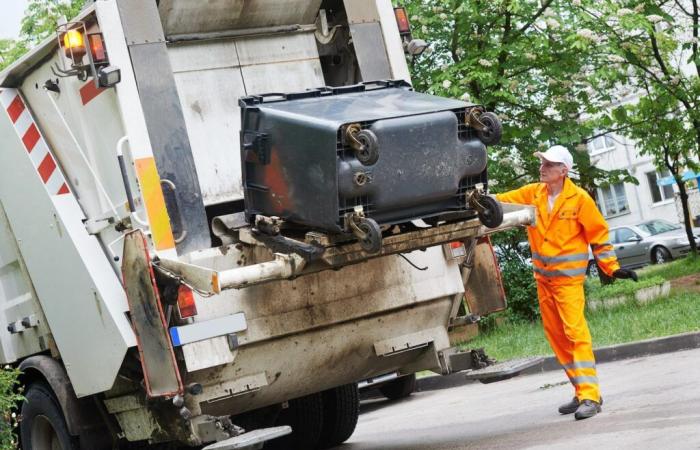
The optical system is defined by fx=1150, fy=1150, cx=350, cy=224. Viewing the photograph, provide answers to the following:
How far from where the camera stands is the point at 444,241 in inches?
220

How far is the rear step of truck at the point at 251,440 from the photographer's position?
5.12 metres

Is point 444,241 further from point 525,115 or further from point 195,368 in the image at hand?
point 525,115

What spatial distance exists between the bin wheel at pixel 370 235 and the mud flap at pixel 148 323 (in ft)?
3.31

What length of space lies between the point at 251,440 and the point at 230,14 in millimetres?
2348

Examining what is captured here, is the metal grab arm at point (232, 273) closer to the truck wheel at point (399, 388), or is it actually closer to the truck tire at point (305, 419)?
the truck tire at point (305, 419)

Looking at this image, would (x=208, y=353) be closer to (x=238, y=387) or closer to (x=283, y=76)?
(x=238, y=387)

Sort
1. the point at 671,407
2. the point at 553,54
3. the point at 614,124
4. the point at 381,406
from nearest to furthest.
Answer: the point at 671,407, the point at 381,406, the point at 553,54, the point at 614,124

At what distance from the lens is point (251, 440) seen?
16.9 feet

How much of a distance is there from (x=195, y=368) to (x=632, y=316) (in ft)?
22.5

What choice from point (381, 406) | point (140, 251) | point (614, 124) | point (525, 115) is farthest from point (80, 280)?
point (614, 124)

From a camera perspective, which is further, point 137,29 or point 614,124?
point 614,124

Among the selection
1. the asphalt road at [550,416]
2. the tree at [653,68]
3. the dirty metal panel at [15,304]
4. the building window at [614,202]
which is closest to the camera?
the asphalt road at [550,416]

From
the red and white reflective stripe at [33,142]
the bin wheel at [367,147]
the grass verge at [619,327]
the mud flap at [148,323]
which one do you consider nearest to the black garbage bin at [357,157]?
the bin wheel at [367,147]

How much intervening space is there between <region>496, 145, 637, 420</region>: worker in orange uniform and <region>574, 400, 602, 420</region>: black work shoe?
51mm
